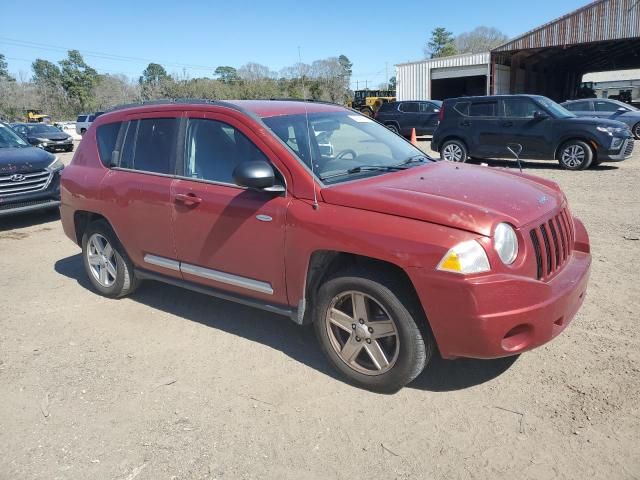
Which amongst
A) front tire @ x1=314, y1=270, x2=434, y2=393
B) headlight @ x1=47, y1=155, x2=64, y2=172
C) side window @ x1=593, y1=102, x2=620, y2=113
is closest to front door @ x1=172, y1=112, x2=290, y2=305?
front tire @ x1=314, y1=270, x2=434, y2=393

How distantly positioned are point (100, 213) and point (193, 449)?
2.79m

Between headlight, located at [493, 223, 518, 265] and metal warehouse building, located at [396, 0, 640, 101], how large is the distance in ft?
92.7

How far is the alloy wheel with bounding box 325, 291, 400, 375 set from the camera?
3.24m

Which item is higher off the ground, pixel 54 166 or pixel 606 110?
pixel 606 110

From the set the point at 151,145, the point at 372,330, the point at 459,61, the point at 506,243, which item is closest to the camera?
the point at 506,243

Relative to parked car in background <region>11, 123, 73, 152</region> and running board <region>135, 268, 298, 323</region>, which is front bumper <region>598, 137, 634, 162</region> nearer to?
running board <region>135, 268, 298, 323</region>

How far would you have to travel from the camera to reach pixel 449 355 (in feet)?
10.0

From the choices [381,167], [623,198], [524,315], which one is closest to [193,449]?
[524,315]

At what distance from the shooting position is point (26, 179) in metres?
8.60

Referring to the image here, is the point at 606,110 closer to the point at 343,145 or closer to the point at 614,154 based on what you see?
the point at 614,154

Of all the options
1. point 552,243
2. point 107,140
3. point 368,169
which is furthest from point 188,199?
point 552,243

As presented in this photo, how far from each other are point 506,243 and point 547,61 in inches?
1478

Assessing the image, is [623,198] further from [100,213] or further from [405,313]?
[100,213]

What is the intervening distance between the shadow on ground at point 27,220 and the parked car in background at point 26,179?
1.01 ft
